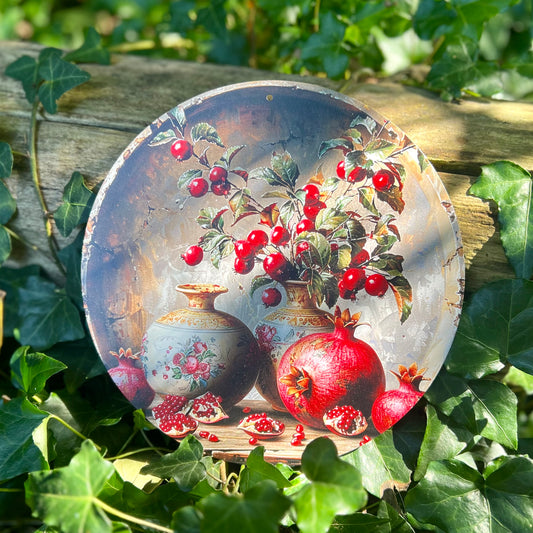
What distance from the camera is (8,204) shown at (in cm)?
111

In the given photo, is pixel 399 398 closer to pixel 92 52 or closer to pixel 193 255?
pixel 193 255

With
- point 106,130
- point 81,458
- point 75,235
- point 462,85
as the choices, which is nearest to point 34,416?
point 81,458

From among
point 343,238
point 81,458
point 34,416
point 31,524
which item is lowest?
point 31,524

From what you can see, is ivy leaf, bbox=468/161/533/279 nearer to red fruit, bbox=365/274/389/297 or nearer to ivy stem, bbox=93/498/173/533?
red fruit, bbox=365/274/389/297

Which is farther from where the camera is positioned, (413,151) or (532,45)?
(532,45)

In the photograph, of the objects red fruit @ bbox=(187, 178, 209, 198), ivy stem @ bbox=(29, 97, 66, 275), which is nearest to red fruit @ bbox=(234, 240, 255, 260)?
red fruit @ bbox=(187, 178, 209, 198)

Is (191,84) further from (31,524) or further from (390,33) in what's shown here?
(31,524)

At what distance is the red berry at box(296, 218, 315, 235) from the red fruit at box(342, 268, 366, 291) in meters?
0.10

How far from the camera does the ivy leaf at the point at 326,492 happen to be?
0.67 meters

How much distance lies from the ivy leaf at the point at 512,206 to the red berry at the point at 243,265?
44 centimetres

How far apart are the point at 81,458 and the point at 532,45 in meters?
1.71

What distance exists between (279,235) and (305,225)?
0.16 feet

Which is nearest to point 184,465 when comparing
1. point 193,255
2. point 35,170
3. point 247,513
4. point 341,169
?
point 247,513

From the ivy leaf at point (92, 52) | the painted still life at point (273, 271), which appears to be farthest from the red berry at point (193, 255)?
the ivy leaf at point (92, 52)
